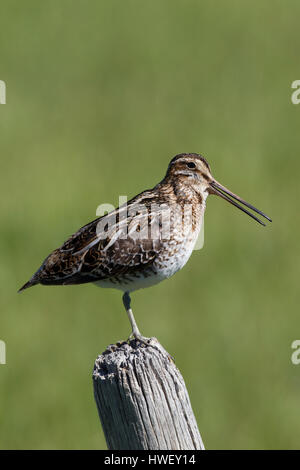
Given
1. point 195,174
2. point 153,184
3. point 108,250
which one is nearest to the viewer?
point 108,250

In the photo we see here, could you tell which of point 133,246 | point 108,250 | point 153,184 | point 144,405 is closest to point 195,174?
point 133,246

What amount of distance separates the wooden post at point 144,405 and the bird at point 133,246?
88cm

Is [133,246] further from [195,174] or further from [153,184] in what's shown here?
[153,184]

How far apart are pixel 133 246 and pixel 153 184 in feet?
21.1

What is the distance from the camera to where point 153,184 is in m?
12.3

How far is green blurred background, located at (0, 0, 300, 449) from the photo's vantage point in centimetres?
1017

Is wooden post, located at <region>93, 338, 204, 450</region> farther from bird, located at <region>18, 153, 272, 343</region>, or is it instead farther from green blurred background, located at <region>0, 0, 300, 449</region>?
green blurred background, located at <region>0, 0, 300, 449</region>

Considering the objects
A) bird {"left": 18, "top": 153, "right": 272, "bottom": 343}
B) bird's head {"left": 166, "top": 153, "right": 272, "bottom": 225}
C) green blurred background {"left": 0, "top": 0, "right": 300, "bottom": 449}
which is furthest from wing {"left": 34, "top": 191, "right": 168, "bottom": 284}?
green blurred background {"left": 0, "top": 0, "right": 300, "bottom": 449}

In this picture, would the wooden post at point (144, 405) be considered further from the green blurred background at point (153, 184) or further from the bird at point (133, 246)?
the green blurred background at point (153, 184)

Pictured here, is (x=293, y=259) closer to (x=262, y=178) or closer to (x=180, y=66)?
(x=262, y=178)

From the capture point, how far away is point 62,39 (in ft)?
54.8

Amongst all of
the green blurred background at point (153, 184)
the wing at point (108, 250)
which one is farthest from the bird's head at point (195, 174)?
the green blurred background at point (153, 184)
